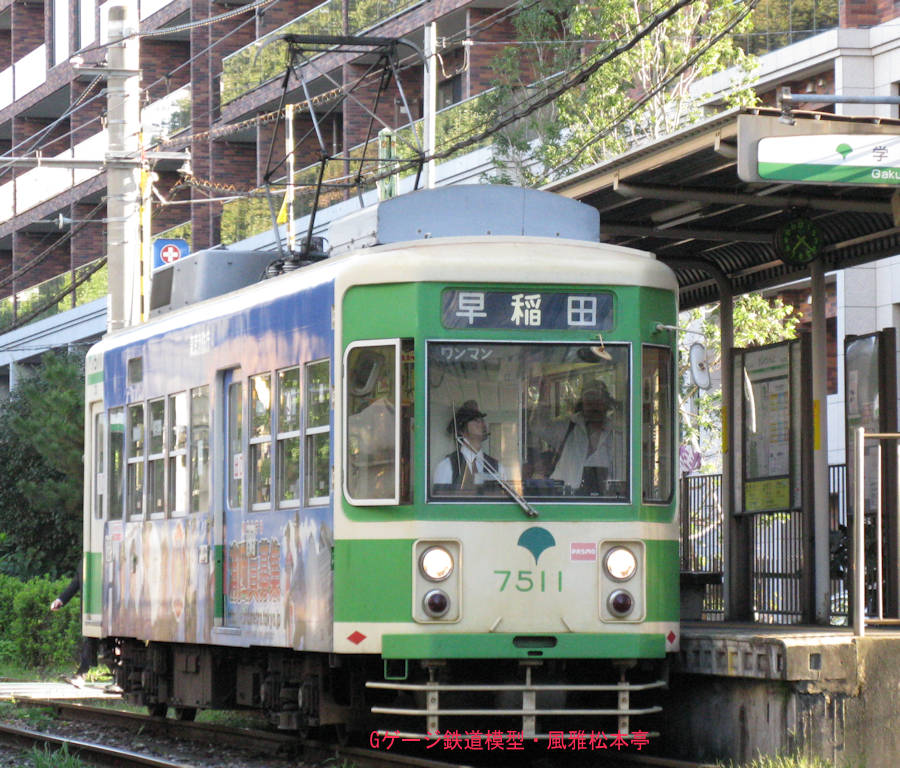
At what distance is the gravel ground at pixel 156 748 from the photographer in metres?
12.6

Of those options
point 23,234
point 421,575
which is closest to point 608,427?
point 421,575

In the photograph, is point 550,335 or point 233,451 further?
point 233,451

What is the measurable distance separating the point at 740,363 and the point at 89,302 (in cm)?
3214

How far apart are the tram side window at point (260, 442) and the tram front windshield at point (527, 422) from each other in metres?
1.67

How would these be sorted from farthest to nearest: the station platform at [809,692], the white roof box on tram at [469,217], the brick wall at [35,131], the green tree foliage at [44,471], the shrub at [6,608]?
the brick wall at [35,131], the shrub at [6,608], the green tree foliage at [44,471], the white roof box on tram at [469,217], the station platform at [809,692]

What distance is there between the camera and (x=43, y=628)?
2355cm

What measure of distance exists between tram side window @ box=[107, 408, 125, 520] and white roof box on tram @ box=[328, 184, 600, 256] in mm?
3706

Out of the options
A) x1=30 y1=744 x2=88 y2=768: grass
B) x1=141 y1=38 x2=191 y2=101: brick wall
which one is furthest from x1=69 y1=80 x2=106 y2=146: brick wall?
x1=30 y1=744 x2=88 y2=768: grass

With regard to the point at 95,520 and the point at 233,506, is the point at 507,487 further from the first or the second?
the point at 95,520

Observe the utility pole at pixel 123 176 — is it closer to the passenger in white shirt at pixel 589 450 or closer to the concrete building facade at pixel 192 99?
the concrete building facade at pixel 192 99

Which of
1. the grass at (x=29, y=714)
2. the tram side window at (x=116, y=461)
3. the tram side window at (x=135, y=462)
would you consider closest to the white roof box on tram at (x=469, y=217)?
the tram side window at (x=135, y=462)

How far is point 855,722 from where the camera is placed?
10.7m

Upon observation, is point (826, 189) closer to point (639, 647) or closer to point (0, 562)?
point (639, 647)

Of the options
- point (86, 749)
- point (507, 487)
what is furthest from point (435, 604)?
point (86, 749)
